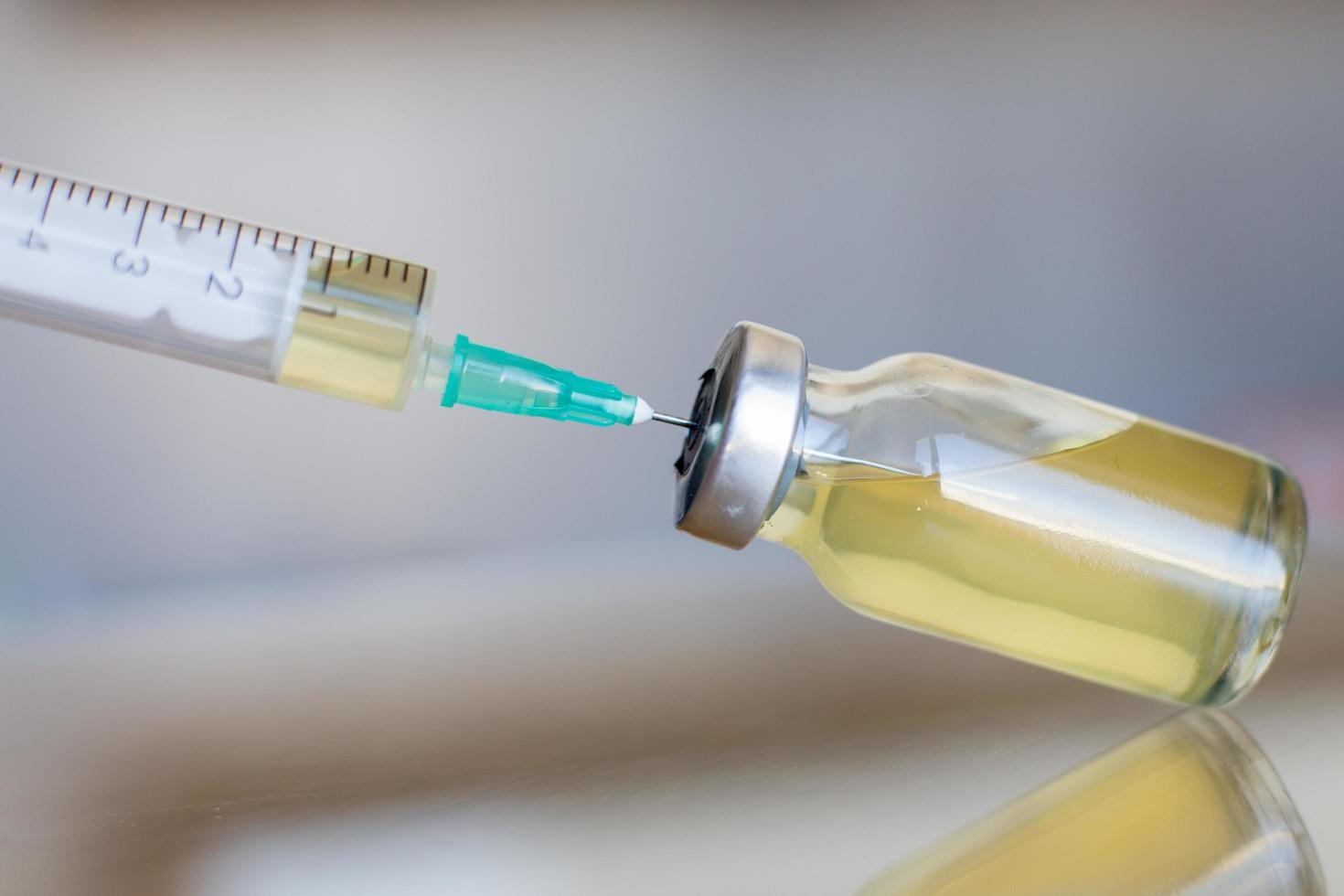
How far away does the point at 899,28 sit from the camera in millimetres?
1327

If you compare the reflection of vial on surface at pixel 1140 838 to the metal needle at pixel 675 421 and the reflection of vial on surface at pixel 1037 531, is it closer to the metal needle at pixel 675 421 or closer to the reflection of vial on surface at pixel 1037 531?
the reflection of vial on surface at pixel 1037 531

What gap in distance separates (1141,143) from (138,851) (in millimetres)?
1187

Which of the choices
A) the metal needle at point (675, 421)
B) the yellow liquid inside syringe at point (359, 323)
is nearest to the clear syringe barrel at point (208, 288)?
the yellow liquid inside syringe at point (359, 323)

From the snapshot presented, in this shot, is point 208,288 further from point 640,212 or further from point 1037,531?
point 640,212

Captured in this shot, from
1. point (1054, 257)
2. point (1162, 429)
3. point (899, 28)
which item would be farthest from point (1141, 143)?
point (1162, 429)

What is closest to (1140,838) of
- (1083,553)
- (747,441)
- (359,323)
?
(1083,553)

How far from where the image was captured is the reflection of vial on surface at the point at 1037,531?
73cm

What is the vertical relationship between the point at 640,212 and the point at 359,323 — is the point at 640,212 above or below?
above

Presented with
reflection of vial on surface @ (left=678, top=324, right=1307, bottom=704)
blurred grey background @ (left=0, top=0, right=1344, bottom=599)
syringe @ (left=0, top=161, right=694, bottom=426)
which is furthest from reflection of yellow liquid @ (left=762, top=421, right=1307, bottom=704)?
blurred grey background @ (left=0, top=0, right=1344, bottom=599)

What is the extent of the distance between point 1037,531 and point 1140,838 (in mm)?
177

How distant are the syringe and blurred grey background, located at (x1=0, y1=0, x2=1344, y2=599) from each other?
57 cm

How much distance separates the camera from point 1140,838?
2.15ft

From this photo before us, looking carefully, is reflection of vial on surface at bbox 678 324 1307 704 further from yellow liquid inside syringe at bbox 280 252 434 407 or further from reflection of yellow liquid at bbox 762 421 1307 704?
yellow liquid inside syringe at bbox 280 252 434 407

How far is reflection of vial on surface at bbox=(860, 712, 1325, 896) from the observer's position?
610 mm
